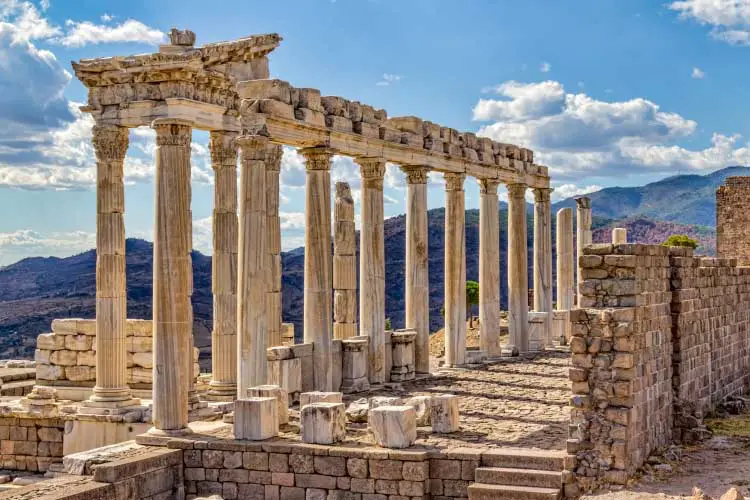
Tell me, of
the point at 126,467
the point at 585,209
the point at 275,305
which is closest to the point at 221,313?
the point at 275,305

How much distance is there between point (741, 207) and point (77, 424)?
33.8 m

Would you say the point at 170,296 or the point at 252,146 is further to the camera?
the point at 252,146

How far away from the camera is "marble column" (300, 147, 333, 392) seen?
919 inches

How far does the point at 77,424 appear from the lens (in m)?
20.9

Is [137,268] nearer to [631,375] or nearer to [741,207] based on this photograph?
[741,207]

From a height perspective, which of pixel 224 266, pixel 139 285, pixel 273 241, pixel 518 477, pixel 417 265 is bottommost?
pixel 518 477

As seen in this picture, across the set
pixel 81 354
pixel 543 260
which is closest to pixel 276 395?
pixel 81 354

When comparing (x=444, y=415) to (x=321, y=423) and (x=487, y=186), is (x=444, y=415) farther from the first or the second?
(x=487, y=186)

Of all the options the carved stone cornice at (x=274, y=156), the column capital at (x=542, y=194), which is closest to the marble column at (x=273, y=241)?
the carved stone cornice at (x=274, y=156)

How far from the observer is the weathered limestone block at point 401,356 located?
26953 millimetres

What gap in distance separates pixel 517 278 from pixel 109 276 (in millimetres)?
16362

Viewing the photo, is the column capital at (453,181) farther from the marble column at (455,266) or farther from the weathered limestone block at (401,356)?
the weathered limestone block at (401,356)

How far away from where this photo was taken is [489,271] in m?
32.0

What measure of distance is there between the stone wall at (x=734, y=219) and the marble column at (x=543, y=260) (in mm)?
12270
